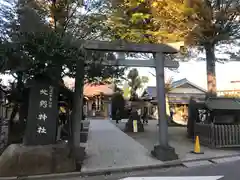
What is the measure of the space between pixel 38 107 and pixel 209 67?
9546 mm

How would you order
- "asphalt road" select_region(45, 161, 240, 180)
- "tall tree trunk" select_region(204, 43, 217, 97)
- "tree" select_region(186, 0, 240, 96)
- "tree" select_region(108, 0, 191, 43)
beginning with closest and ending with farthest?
"asphalt road" select_region(45, 161, 240, 180), "tree" select_region(186, 0, 240, 96), "tree" select_region(108, 0, 191, 43), "tall tree trunk" select_region(204, 43, 217, 97)

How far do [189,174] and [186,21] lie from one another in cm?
698

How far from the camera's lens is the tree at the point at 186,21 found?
11211 mm

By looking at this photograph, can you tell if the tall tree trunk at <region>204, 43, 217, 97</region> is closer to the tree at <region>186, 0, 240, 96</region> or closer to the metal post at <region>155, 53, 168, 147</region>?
the tree at <region>186, 0, 240, 96</region>

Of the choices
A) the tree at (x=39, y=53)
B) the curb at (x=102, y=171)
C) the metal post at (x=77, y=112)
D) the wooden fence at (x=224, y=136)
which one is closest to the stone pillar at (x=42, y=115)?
the tree at (x=39, y=53)

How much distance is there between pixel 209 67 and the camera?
44.8 ft

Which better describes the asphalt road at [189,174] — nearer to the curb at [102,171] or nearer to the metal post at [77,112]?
the curb at [102,171]

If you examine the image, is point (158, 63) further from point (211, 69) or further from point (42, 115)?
point (211, 69)

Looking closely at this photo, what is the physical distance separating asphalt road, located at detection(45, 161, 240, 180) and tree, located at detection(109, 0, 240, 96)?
5849 mm

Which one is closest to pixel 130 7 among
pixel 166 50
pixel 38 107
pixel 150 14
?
pixel 150 14

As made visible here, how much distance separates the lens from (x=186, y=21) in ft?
37.6

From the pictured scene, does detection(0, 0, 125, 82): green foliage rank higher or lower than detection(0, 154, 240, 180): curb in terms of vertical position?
higher

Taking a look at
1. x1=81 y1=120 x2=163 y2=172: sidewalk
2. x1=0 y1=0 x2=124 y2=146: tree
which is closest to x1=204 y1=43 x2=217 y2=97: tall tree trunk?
x1=81 y1=120 x2=163 y2=172: sidewalk

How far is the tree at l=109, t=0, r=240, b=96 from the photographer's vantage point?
11211mm
